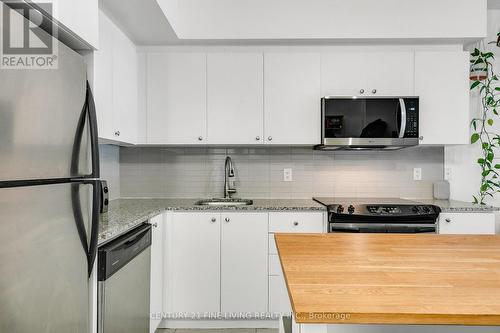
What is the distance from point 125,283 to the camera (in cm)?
172

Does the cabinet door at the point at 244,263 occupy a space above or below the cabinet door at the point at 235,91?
below

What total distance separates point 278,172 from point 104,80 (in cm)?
163

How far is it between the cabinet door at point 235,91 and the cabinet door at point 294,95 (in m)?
0.07

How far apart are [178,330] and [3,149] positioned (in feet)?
6.95

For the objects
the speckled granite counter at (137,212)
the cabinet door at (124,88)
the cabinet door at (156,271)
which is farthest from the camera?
the cabinet door at (124,88)

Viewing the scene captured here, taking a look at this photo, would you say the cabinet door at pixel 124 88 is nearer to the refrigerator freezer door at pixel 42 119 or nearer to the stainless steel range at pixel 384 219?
the refrigerator freezer door at pixel 42 119

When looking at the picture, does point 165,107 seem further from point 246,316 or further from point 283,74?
point 246,316

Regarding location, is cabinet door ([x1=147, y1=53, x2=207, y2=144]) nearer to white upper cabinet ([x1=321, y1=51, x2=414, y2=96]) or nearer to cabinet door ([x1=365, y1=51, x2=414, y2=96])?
white upper cabinet ([x1=321, y1=51, x2=414, y2=96])

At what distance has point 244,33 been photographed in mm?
2715

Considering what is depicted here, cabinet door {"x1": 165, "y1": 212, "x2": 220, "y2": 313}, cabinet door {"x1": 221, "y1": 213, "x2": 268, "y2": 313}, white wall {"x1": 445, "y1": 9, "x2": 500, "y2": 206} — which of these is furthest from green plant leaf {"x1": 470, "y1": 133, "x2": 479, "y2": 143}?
cabinet door {"x1": 165, "y1": 212, "x2": 220, "y2": 313}

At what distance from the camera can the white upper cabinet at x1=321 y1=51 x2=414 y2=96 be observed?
276cm

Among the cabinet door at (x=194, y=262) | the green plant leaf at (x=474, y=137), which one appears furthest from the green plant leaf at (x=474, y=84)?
the cabinet door at (x=194, y=262)

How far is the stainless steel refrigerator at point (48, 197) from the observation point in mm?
889

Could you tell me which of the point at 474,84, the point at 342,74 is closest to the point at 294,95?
the point at 342,74
